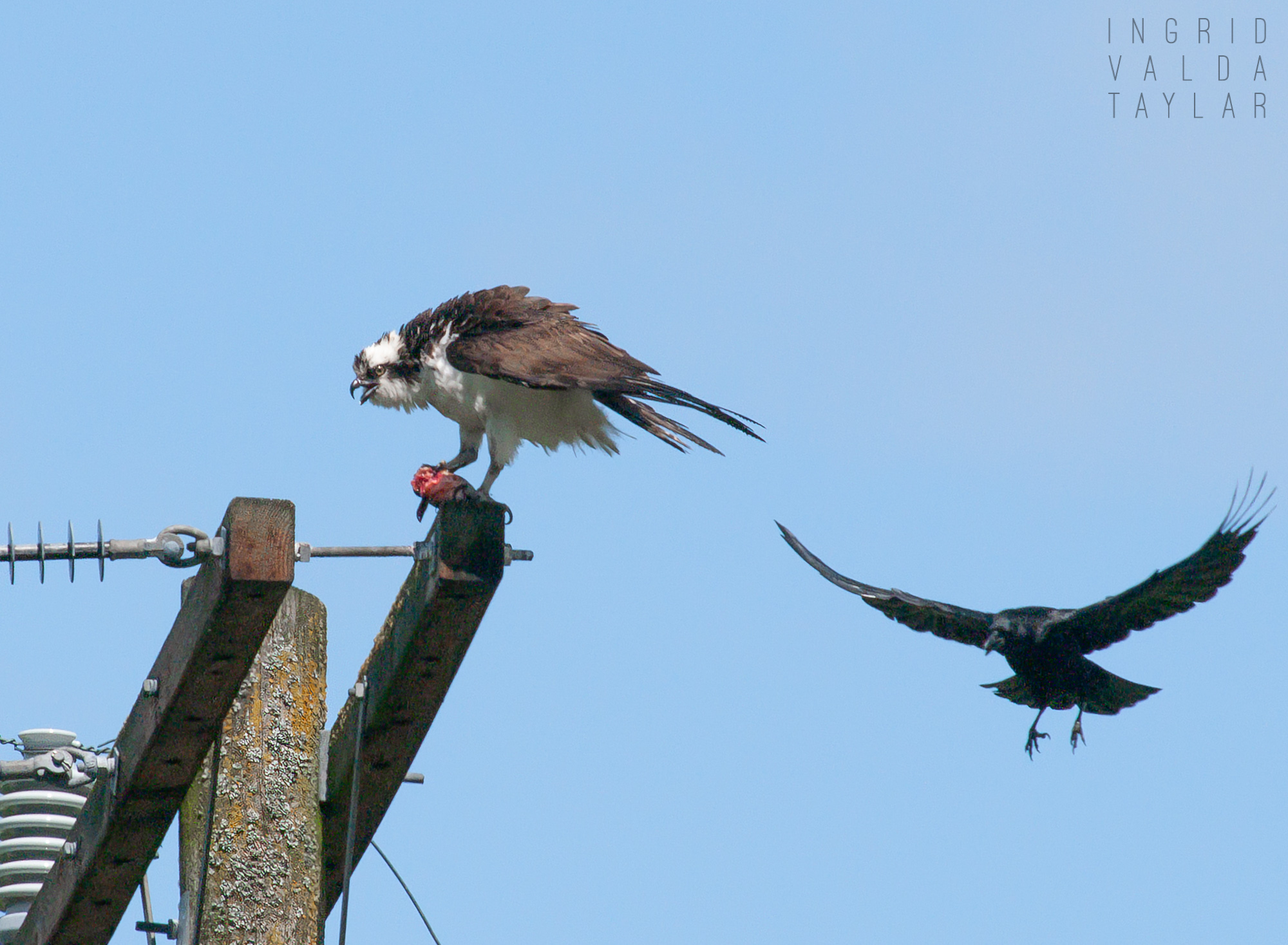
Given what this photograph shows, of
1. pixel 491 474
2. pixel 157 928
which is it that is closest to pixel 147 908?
pixel 157 928

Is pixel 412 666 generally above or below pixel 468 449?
below

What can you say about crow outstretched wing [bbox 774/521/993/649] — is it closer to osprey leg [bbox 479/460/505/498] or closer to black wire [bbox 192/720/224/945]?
osprey leg [bbox 479/460/505/498]

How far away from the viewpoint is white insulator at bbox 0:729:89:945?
16.5 ft

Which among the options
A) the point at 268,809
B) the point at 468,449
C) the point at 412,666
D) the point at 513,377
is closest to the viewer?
the point at 412,666

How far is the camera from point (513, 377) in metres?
5.92

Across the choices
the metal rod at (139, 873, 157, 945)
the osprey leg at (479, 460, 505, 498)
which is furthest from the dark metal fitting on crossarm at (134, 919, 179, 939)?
the osprey leg at (479, 460, 505, 498)

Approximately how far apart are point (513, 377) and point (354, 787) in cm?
199

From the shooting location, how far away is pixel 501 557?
13.5 feet

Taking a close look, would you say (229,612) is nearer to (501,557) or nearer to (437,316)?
(501,557)

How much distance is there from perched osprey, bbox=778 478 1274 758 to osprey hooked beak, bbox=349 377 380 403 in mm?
2067

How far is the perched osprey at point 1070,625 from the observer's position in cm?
593

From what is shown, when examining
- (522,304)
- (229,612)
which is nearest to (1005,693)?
(522,304)

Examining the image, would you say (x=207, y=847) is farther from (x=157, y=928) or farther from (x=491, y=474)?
(x=491, y=474)

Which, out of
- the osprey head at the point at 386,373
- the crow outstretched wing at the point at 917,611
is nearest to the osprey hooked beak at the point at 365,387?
the osprey head at the point at 386,373
